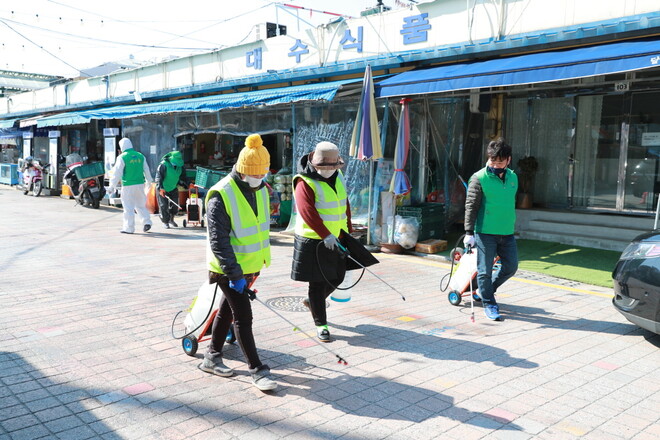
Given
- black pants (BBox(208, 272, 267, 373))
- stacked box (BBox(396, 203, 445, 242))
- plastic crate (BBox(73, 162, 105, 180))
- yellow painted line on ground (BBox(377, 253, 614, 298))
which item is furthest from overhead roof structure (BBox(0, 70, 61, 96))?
black pants (BBox(208, 272, 267, 373))

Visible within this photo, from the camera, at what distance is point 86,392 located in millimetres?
4012

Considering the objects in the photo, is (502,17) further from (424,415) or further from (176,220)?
(176,220)

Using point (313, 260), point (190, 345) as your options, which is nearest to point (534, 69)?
point (313, 260)

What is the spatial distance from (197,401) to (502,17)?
8.22 m

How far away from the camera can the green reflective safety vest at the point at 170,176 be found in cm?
1270

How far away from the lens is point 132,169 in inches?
480

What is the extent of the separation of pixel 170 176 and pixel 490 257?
8.64 meters

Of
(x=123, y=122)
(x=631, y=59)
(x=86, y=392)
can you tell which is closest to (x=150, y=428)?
(x=86, y=392)

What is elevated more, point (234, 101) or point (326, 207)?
point (234, 101)

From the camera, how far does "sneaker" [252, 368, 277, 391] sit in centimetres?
404

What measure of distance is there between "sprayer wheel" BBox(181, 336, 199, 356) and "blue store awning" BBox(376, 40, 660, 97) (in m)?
5.48

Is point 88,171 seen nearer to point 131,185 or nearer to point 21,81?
point 131,185

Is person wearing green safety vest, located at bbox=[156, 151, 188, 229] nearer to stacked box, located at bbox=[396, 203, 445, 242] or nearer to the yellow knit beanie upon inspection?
stacked box, located at bbox=[396, 203, 445, 242]

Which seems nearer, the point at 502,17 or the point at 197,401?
the point at 197,401
